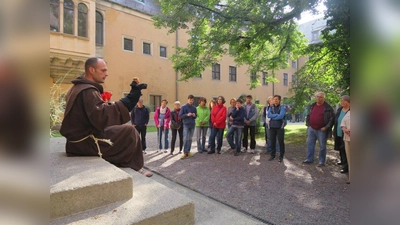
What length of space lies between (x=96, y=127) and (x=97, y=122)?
114mm

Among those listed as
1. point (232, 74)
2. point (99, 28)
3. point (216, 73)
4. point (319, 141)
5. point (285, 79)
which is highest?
point (99, 28)

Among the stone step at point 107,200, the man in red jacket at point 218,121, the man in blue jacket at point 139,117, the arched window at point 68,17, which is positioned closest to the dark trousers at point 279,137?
the man in red jacket at point 218,121

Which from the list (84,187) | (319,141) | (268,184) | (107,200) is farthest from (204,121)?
(84,187)

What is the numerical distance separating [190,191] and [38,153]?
154 inches

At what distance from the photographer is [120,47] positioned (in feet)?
62.9

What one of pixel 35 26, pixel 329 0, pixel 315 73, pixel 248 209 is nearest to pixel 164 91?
pixel 315 73

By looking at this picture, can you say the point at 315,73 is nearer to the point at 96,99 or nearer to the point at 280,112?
the point at 280,112

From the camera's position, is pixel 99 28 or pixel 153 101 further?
pixel 153 101

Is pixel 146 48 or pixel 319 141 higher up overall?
pixel 146 48

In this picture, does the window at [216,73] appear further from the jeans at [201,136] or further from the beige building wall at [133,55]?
the jeans at [201,136]

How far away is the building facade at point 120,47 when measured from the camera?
1473 centimetres

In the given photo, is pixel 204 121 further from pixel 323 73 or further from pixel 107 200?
pixel 107 200

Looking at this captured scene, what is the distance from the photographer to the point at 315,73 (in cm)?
837

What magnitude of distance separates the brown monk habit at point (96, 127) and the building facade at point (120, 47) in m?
10.1
